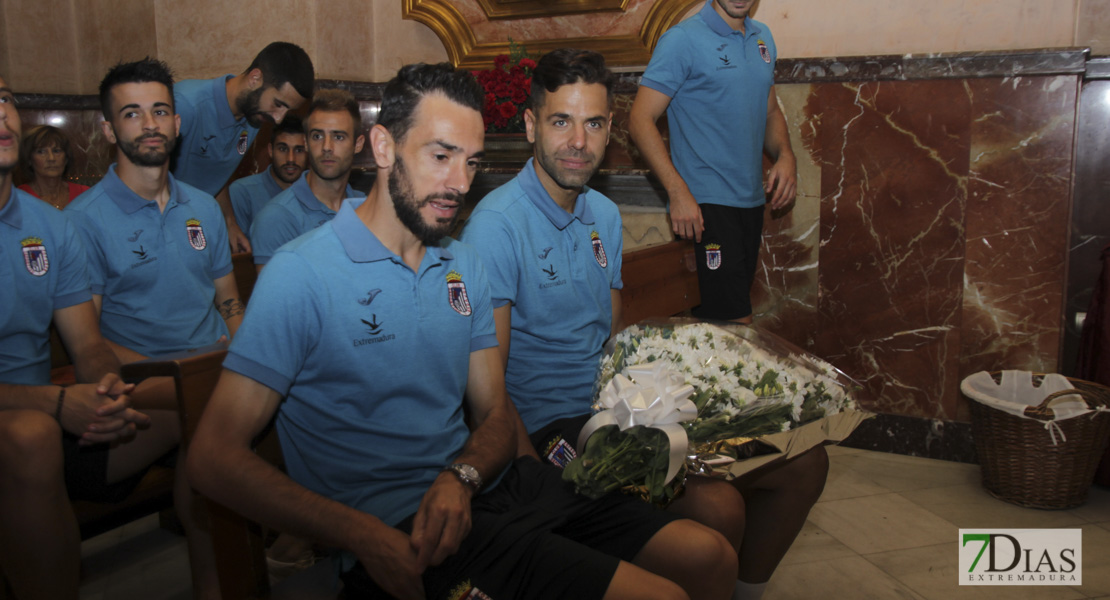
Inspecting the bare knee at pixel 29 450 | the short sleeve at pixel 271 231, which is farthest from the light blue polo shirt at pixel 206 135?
the bare knee at pixel 29 450

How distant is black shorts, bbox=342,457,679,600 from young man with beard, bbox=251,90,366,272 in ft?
6.93

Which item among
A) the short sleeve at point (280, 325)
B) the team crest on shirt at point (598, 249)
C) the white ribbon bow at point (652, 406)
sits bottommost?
the white ribbon bow at point (652, 406)

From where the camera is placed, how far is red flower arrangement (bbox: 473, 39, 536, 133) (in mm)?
4281

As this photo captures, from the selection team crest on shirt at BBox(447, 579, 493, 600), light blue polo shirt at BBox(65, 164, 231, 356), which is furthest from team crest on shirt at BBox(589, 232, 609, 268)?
light blue polo shirt at BBox(65, 164, 231, 356)

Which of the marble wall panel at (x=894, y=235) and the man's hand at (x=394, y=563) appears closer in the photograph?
the man's hand at (x=394, y=563)

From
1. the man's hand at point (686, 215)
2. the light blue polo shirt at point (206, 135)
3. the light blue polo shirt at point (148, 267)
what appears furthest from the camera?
the light blue polo shirt at point (206, 135)

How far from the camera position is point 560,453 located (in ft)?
6.65

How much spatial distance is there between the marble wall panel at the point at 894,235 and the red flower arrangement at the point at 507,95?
4.75 feet

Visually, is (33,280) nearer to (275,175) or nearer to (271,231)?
(271,231)

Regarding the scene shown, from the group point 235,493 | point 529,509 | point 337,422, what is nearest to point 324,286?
point 337,422

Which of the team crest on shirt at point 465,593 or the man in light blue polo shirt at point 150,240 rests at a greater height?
the man in light blue polo shirt at point 150,240

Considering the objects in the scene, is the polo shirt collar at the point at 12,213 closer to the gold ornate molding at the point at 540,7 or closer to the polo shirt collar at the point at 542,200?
the polo shirt collar at the point at 542,200

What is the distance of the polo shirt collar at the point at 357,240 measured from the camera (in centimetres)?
162

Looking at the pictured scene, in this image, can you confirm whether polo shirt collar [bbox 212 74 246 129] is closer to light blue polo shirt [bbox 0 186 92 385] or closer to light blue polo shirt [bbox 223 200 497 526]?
light blue polo shirt [bbox 0 186 92 385]
